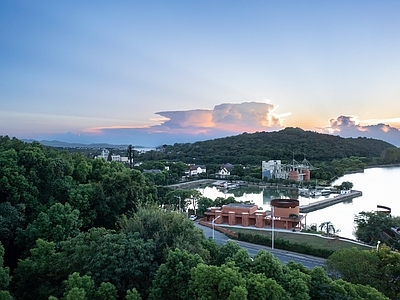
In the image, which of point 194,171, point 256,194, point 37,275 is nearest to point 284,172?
point 256,194

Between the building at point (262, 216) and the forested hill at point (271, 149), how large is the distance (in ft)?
113

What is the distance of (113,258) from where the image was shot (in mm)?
5805

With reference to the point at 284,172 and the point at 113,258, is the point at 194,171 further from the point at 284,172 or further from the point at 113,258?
the point at 113,258

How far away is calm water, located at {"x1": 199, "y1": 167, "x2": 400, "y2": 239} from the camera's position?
20.2 metres

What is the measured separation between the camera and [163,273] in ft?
17.5

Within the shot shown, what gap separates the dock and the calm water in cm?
53

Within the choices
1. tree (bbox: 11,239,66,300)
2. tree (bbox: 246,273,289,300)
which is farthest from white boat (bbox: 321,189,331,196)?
tree (bbox: 11,239,66,300)

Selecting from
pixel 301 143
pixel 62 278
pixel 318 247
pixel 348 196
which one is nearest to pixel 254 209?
pixel 318 247

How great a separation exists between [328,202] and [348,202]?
79.1 inches

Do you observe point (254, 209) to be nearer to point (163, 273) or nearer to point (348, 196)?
point (163, 273)

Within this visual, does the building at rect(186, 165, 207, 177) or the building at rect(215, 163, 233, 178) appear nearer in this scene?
the building at rect(215, 163, 233, 178)

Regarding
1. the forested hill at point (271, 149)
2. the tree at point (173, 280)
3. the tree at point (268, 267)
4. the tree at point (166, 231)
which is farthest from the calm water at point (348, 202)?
the forested hill at point (271, 149)

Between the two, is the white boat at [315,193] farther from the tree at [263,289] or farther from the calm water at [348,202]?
the tree at [263,289]

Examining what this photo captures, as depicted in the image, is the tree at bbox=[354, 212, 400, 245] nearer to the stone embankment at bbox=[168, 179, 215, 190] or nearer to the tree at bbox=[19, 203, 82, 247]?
the tree at bbox=[19, 203, 82, 247]
